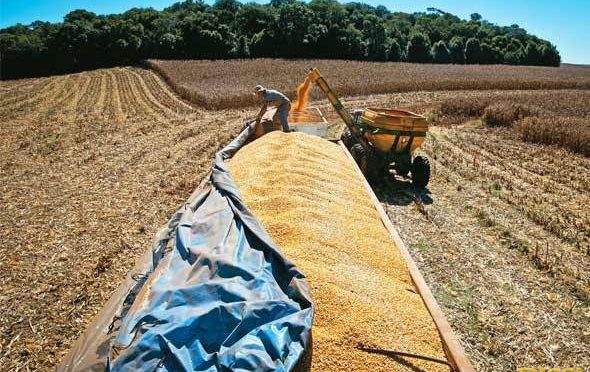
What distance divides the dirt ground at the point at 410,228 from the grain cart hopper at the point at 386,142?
47 cm

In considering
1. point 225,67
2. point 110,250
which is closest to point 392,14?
point 225,67

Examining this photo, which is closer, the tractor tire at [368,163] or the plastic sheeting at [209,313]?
the plastic sheeting at [209,313]

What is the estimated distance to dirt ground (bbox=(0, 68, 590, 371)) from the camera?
4844 millimetres

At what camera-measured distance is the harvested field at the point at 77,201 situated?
4.97 metres

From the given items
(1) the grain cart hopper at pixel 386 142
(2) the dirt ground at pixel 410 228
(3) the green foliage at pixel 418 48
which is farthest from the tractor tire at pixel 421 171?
(3) the green foliage at pixel 418 48

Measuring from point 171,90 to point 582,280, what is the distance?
26.1 m

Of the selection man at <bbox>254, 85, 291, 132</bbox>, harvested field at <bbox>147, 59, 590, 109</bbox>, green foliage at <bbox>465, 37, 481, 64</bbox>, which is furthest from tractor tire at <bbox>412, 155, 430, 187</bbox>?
green foliage at <bbox>465, 37, 481, 64</bbox>

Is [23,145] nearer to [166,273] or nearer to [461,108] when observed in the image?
[166,273]

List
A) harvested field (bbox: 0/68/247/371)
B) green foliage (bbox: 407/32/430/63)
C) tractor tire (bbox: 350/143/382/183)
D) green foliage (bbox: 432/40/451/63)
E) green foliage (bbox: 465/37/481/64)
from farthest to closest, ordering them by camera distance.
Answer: green foliage (bbox: 465/37/481/64)
green foliage (bbox: 432/40/451/63)
green foliage (bbox: 407/32/430/63)
tractor tire (bbox: 350/143/382/183)
harvested field (bbox: 0/68/247/371)

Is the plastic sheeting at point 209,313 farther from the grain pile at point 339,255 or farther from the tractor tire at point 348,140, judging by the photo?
the tractor tire at point 348,140

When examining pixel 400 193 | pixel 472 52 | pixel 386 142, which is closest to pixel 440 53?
pixel 472 52

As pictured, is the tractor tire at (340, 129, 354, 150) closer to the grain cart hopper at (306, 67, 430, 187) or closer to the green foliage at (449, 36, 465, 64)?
the grain cart hopper at (306, 67, 430, 187)

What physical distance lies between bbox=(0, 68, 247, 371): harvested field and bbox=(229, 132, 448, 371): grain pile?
224 cm

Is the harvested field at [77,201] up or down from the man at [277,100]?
down
